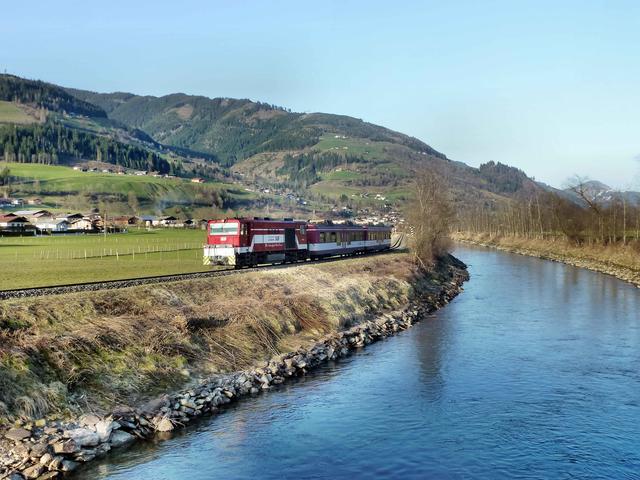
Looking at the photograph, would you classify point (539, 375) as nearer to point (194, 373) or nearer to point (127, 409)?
point (194, 373)

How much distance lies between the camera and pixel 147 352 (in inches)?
1022

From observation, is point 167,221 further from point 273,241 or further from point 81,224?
point 273,241

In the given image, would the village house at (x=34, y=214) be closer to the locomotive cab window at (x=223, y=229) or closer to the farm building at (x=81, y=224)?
the farm building at (x=81, y=224)

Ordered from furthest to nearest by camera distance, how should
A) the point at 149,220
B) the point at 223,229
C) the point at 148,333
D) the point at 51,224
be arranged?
the point at 149,220 < the point at 51,224 < the point at 223,229 < the point at 148,333

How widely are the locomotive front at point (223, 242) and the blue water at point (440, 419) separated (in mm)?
17494

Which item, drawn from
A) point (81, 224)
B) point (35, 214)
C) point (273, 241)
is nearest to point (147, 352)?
point (273, 241)

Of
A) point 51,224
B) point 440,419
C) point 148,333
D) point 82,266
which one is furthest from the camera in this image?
point 51,224

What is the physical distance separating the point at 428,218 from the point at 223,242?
30.0m

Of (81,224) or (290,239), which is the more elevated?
(81,224)

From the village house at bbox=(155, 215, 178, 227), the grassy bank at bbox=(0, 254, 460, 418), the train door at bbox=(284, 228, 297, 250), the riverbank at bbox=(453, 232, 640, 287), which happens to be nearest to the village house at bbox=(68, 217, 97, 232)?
the village house at bbox=(155, 215, 178, 227)

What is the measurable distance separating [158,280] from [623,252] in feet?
216

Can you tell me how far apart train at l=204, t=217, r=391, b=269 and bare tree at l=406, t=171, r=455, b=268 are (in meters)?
8.72

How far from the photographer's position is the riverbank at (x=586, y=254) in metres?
73.8

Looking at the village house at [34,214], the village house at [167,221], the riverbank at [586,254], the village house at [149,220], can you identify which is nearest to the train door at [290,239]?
the riverbank at [586,254]
